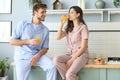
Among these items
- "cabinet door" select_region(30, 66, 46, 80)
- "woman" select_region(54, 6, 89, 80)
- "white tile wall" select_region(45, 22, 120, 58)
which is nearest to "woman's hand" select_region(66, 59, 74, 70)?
"woman" select_region(54, 6, 89, 80)

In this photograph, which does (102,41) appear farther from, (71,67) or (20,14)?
(20,14)

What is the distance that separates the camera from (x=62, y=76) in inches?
105

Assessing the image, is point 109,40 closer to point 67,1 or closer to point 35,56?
point 67,1

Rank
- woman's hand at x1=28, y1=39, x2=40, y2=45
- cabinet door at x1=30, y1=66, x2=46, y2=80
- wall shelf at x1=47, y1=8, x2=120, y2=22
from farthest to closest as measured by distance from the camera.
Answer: wall shelf at x1=47, y1=8, x2=120, y2=22 < cabinet door at x1=30, y1=66, x2=46, y2=80 < woman's hand at x1=28, y1=39, x2=40, y2=45

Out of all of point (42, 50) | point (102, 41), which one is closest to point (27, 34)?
point (42, 50)

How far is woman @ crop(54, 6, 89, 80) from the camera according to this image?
8.64ft

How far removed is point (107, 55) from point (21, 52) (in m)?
1.23

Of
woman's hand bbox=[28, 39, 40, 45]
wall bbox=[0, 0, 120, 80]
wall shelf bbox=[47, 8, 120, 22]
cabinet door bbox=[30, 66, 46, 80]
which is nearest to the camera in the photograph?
woman's hand bbox=[28, 39, 40, 45]

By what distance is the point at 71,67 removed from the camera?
2619 millimetres

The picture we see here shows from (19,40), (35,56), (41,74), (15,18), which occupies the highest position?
(15,18)

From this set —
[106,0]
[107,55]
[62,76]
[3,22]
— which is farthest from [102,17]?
[3,22]

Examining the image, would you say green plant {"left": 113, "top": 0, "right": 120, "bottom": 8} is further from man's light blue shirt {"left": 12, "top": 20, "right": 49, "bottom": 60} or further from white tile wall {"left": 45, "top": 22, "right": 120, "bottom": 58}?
man's light blue shirt {"left": 12, "top": 20, "right": 49, "bottom": 60}

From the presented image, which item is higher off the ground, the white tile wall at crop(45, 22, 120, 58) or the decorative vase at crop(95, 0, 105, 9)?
the decorative vase at crop(95, 0, 105, 9)

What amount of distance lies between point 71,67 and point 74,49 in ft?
0.88
